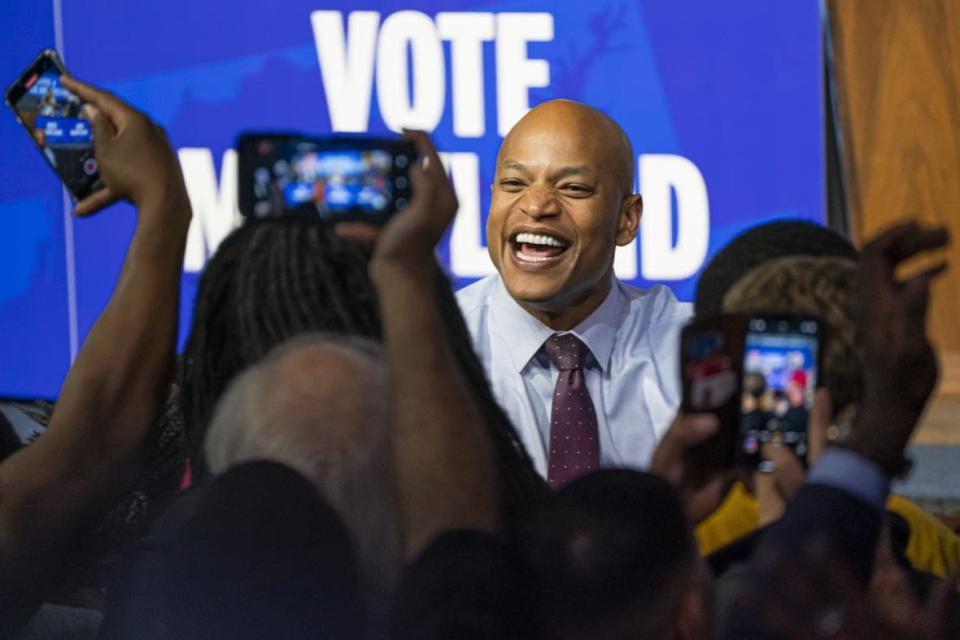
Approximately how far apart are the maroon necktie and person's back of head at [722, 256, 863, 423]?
2.36 feet

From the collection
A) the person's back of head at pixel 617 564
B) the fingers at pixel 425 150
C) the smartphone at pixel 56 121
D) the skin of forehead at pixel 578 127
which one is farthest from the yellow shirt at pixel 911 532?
the skin of forehead at pixel 578 127

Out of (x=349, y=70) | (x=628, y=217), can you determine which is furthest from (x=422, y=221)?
(x=628, y=217)

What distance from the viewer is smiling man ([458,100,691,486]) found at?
2326 millimetres

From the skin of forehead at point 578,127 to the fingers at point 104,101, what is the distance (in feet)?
4.25

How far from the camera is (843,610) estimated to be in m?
1.08

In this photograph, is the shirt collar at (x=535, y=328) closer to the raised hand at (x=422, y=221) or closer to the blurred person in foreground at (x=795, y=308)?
the blurred person in foreground at (x=795, y=308)

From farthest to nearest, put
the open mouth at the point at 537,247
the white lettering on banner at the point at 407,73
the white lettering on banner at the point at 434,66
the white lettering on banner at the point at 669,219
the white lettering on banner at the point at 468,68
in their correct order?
the white lettering on banner at the point at 669,219 → the white lettering on banner at the point at 468,68 → the open mouth at the point at 537,247 → the white lettering on banner at the point at 407,73 → the white lettering on banner at the point at 434,66

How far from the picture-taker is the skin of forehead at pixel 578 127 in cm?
261

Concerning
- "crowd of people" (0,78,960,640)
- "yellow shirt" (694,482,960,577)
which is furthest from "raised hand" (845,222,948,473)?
"yellow shirt" (694,482,960,577)

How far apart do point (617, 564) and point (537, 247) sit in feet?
4.80

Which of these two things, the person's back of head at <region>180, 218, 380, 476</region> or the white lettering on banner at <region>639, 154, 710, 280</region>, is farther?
the white lettering on banner at <region>639, 154, 710, 280</region>

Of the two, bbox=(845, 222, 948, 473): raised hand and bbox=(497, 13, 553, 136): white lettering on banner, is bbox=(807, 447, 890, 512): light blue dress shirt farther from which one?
bbox=(497, 13, 553, 136): white lettering on banner

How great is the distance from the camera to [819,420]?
1203mm

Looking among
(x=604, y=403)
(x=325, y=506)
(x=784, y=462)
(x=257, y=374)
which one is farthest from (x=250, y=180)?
(x=604, y=403)
